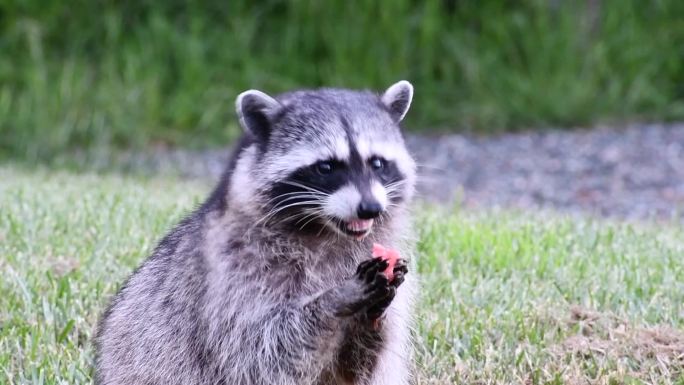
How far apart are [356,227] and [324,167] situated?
218 millimetres

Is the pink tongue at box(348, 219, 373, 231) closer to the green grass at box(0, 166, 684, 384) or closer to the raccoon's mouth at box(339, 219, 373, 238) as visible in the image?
the raccoon's mouth at box(339, 219, 373, 238)

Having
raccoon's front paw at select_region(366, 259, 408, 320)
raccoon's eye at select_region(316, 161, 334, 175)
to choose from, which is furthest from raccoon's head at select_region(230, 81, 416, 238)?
raccoon's front paw at select_region(366, 259, 408, 320)

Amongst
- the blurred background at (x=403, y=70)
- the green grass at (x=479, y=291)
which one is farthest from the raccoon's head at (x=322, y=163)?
the blurred background at (x=403, y=70)

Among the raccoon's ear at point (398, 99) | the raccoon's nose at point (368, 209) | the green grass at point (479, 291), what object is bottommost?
the green grass at point (479, 291)

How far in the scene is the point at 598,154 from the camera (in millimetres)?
11117

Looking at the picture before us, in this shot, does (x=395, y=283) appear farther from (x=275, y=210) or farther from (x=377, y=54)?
(x=377, y=54)

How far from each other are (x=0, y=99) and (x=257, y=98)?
753 cm

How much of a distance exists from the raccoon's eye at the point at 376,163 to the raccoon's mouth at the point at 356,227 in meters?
Answer: 0.19

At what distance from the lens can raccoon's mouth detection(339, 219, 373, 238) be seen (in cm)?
358

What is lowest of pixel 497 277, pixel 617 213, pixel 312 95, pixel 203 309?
pixel 617 213

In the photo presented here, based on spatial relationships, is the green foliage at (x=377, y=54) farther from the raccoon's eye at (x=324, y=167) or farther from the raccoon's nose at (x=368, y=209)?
the raccoon's nose at (x=368, y=209)

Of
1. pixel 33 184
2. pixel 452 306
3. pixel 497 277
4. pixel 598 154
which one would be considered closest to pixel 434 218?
pixel 497 277

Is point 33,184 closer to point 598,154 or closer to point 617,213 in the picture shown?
point 617,213

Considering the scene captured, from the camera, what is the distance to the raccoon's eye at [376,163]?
3.69 meters
